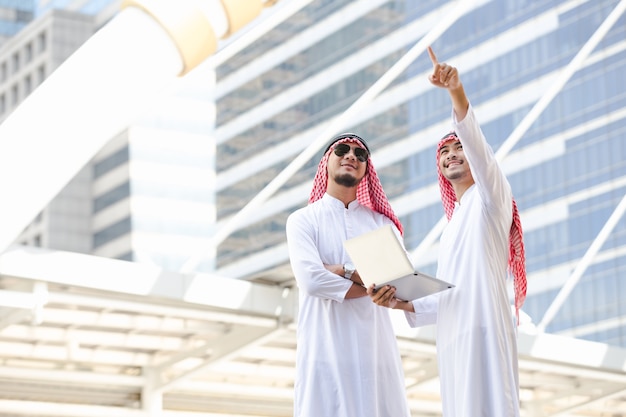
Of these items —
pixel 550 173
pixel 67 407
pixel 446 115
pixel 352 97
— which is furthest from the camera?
pixel 352 97

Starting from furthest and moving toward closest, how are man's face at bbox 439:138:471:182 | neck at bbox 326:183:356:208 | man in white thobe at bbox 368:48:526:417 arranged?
neck at bbox 326:183:356:208 → man's face at bbox 439:138:471:182 → man in white thobe at bbox 368:48:526:417

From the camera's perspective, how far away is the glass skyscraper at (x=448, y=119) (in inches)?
2233

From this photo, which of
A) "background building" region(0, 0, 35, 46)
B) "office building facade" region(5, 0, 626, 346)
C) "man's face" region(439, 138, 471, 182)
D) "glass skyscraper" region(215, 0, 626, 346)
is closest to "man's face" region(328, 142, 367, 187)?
"man's face" region(439, 138, 471, 182)

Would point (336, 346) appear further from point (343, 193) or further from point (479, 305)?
point (343, 193)

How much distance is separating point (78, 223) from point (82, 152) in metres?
74.0

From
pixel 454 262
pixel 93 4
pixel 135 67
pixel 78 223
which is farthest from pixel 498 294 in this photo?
pixel 93 4

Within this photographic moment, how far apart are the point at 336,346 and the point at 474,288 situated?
1.57 ft

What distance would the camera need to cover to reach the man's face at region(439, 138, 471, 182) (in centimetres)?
380

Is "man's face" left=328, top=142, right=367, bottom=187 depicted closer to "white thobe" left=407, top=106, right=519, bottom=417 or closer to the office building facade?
"white thobe" left=407, top=106, right=519, bottom=417

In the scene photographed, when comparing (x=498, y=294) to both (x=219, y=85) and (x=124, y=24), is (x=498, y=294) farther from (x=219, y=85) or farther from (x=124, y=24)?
(x=219, y=85)

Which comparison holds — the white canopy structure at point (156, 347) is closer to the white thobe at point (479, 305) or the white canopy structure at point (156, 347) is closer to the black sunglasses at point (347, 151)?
the black sunglasses at point (347, 151)

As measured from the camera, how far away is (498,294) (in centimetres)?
368

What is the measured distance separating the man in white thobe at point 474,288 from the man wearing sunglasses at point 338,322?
0.15m

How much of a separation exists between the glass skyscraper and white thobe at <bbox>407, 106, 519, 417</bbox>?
45764mm
